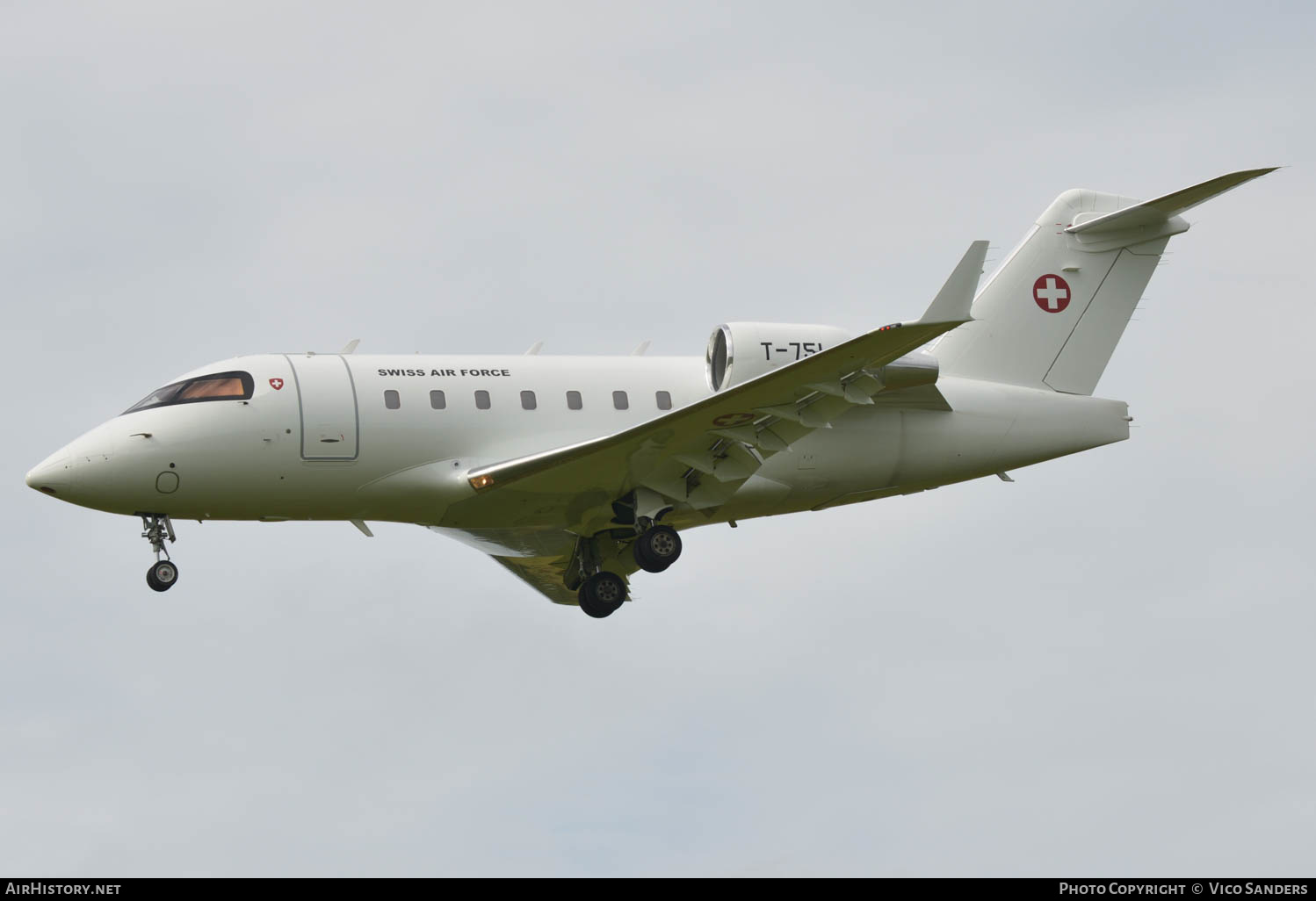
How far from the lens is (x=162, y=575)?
84.9 ft

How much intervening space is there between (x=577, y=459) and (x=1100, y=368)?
9.53 meters

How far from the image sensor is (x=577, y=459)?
2569cm

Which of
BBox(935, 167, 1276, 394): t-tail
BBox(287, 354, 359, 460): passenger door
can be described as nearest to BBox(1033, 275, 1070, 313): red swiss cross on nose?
BBox(935, 167, 1276, 394): t-tail

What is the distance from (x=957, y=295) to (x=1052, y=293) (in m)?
7.47

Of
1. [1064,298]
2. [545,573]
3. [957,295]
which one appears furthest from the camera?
[545,573]

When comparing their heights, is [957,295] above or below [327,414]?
above

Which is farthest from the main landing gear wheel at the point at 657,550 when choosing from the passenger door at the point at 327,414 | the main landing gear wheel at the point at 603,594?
the passenger door at the point at 327,414

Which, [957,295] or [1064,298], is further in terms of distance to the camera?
[1064,298]

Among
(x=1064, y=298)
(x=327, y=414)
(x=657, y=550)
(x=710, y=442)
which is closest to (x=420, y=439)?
(x=327, y=414)

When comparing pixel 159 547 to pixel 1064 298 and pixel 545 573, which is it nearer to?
pixel 545 573

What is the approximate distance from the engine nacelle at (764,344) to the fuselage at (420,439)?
1502 mm

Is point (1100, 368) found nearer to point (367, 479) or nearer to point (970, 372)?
point (970, 372)

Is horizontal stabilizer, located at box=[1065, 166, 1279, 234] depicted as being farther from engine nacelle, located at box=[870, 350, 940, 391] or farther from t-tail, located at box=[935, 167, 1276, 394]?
engine nacelle, located at box=[870, 350, 940, 391]

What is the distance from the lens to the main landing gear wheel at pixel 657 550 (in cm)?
2673
